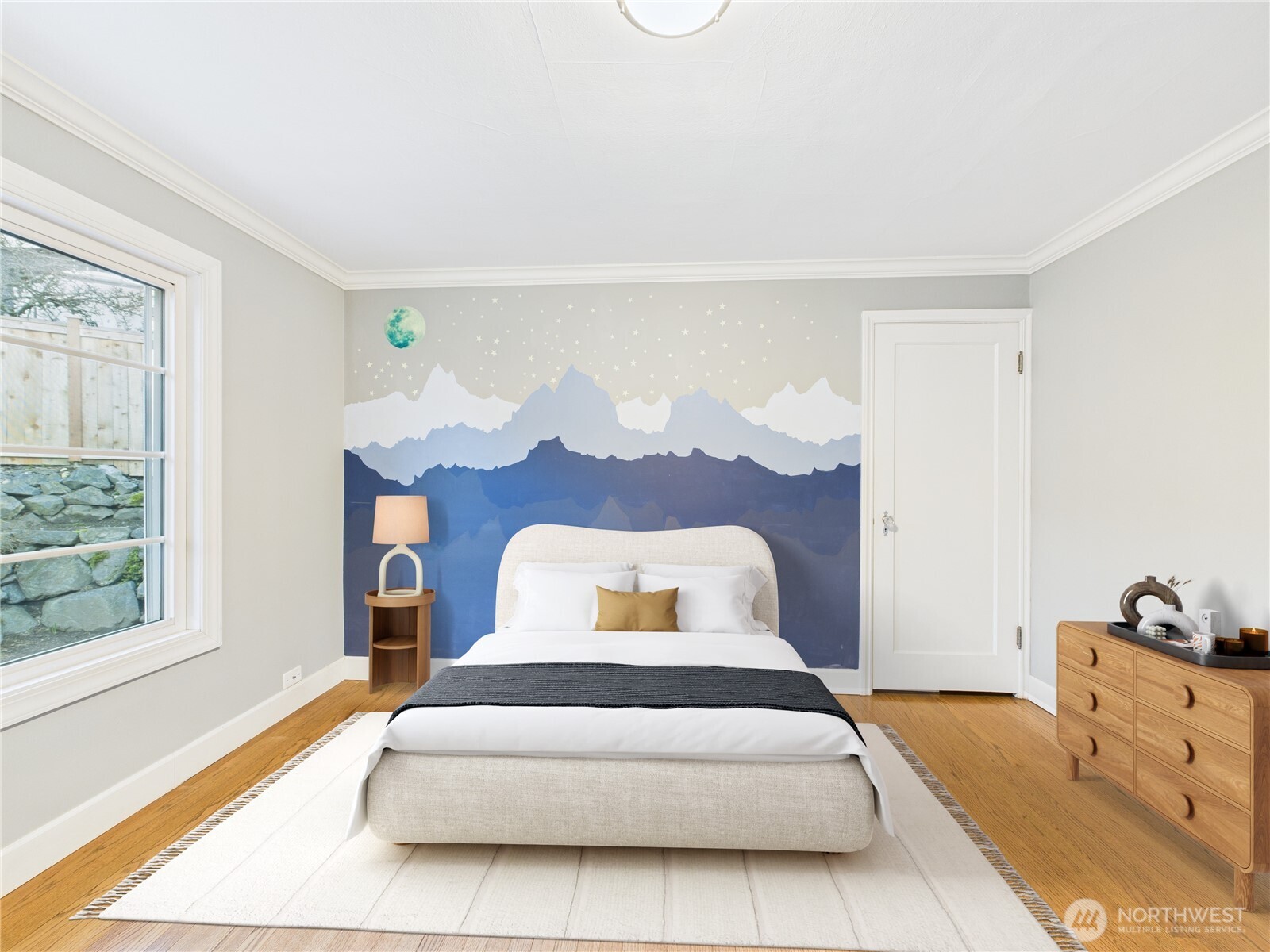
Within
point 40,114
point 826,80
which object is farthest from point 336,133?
point 826,80

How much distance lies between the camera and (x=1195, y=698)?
7.59 ft

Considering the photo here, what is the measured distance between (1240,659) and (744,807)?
1664 millimetres

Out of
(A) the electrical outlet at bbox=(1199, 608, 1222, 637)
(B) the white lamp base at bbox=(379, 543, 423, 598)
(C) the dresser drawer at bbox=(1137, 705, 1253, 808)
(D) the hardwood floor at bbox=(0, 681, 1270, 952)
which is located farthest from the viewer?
(B) the white lamp base at bbox=(379, 543, 423, 598)

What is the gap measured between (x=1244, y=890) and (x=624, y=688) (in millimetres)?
1973

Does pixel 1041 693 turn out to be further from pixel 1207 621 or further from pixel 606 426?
pixel 606 426

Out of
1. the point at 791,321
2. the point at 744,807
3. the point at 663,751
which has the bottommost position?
the point at 744,807

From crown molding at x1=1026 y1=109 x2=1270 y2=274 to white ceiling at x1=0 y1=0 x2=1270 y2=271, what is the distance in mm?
66

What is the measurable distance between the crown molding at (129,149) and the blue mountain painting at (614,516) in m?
1.48

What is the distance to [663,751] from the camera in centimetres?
233

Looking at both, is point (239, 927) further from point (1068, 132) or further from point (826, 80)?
point (1068, 132)

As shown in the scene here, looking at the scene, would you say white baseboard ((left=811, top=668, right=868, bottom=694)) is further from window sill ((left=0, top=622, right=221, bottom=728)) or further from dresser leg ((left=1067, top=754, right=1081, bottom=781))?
window sill ((left=0, top=622, right=221, bottom=728))

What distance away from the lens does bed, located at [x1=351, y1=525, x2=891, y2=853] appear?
2.29m

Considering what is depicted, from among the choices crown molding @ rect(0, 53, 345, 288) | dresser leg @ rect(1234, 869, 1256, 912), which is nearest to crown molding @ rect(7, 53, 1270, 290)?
crown molding @ rect(0, 53, 345, 288)

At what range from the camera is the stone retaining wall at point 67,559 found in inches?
93.5
